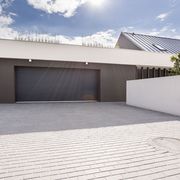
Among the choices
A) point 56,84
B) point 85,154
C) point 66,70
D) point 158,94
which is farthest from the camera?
point 66,70

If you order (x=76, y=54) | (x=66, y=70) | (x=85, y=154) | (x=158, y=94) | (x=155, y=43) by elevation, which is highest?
(x=155, y=43)

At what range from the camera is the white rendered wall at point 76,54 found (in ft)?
32.4

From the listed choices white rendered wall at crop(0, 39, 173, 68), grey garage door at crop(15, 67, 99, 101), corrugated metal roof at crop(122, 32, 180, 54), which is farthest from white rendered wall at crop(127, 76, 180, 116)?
corrugated metal roof at crop(122, 32, 180, 54)

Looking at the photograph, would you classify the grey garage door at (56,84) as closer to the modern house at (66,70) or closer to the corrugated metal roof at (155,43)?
the modern house at (66,70)

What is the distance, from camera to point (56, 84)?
11344 millimetres

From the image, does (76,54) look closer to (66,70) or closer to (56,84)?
(66,70)

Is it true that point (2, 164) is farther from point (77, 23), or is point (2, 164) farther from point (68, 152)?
point (77, 23)

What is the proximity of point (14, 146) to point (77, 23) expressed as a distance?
10.9m

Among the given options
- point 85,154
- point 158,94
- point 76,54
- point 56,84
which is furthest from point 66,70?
point 85,154

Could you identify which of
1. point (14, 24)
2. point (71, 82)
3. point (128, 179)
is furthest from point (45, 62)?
point (128, 179)

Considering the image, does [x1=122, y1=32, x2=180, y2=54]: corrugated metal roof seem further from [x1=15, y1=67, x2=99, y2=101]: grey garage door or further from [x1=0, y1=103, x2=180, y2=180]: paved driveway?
[x1=0, y1=103, x2=180, y2=180]: paved driveway

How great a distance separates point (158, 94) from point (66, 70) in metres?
6.38

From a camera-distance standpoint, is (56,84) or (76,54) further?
(56,84)

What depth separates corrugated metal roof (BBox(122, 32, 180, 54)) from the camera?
13984mm
